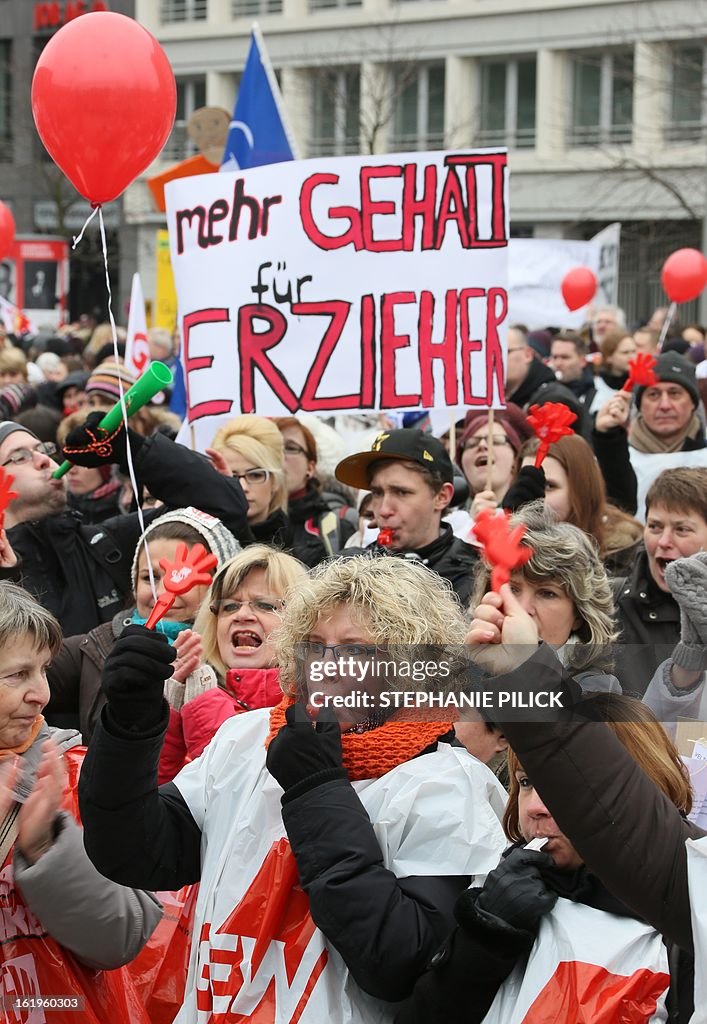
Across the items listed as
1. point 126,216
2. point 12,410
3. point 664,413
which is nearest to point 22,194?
point 126,216

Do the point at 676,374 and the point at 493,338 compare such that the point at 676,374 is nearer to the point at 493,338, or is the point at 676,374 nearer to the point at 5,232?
the point at 493,338

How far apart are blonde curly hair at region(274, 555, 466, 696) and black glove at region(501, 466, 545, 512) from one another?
197cm

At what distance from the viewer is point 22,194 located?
41.4 metres

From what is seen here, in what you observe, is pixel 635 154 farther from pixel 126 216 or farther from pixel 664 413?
pixel 664 413

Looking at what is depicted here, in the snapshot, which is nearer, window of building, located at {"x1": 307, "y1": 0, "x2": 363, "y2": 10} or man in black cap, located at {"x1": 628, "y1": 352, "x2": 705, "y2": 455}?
man in black cap, located at {"x1": 628, "y1": 352, "x2": 705, "y2": 455}

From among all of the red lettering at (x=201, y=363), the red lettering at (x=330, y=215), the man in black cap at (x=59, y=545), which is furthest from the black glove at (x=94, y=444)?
the red lettering at (x=330, y=215)

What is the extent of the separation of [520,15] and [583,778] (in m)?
33.9

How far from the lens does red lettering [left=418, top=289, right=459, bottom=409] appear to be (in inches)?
213

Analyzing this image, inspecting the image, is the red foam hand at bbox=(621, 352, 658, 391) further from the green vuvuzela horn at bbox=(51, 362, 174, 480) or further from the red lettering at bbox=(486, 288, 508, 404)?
the green vuvuzela horn at bbox=(51, 362, 174, 480)

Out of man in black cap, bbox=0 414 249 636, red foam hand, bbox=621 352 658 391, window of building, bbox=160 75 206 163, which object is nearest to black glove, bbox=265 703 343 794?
man in black cap, bbox=0 414 249 636

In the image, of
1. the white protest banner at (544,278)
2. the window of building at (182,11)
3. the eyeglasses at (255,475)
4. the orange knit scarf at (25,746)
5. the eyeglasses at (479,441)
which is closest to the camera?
the orange knit scarf at (25,746)

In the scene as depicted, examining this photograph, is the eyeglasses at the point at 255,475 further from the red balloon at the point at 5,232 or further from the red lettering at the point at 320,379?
the red balloon at the point at 5,232

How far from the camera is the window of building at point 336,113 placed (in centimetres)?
3434

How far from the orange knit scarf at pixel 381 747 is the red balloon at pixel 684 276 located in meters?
8.65
